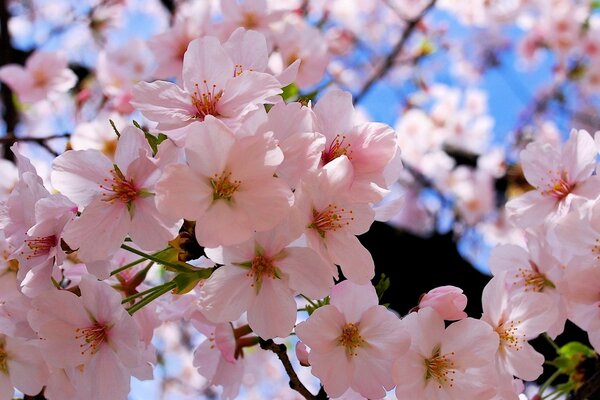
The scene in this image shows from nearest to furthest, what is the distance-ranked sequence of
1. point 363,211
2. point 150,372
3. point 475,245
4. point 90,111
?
point 363,211 → point 150,372 → point 90,111 → point 475,245

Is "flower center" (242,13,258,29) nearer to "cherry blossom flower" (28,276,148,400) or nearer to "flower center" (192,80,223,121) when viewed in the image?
"flower center" (192,80,223,121)

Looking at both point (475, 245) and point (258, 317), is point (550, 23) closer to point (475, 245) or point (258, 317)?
point (475, 245)

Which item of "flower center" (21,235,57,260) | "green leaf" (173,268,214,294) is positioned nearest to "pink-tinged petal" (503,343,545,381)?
"green leaf" (173,268,214,294)

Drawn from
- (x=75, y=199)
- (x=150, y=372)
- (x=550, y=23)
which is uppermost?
(x=75, y=199)

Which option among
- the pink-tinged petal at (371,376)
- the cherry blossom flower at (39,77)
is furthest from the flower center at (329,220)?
the cherry blossom flower at (39,77)

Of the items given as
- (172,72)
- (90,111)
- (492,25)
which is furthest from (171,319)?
(492,25)
